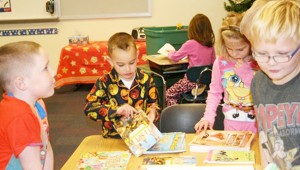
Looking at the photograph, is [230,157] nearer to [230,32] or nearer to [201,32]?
[230,32]

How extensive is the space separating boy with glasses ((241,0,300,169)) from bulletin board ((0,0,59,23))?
16.7ft

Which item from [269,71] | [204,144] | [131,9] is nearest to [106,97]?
[204,144]

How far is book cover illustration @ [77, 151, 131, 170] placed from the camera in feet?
4.58

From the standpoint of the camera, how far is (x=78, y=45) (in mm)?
5461

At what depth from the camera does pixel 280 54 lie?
113cm

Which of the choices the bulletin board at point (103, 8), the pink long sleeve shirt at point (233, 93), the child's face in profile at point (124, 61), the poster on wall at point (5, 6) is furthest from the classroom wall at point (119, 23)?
the child's face in profile at point (124, 61)

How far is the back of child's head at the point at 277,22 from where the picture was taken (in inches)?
43.4

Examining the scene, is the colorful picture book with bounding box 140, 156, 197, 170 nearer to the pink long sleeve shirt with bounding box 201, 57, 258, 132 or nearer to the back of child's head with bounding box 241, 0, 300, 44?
the pink long sleeve shirt with bounding box 201, 57, 258, 132

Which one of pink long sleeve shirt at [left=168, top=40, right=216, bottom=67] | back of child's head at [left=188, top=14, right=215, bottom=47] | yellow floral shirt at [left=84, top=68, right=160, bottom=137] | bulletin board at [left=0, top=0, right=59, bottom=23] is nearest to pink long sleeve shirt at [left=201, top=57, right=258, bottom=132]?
yellow floral shirt at [left=84, top=68, right=160, bottom=137]

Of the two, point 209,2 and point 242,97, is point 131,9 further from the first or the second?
point 242,97

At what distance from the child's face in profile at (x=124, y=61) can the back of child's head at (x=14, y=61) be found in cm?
61

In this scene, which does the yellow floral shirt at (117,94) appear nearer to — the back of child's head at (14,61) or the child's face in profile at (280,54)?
the back of child's head at (14,61)

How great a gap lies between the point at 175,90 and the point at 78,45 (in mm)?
2395

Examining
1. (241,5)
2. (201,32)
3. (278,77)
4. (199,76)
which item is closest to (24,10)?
(201,32)
